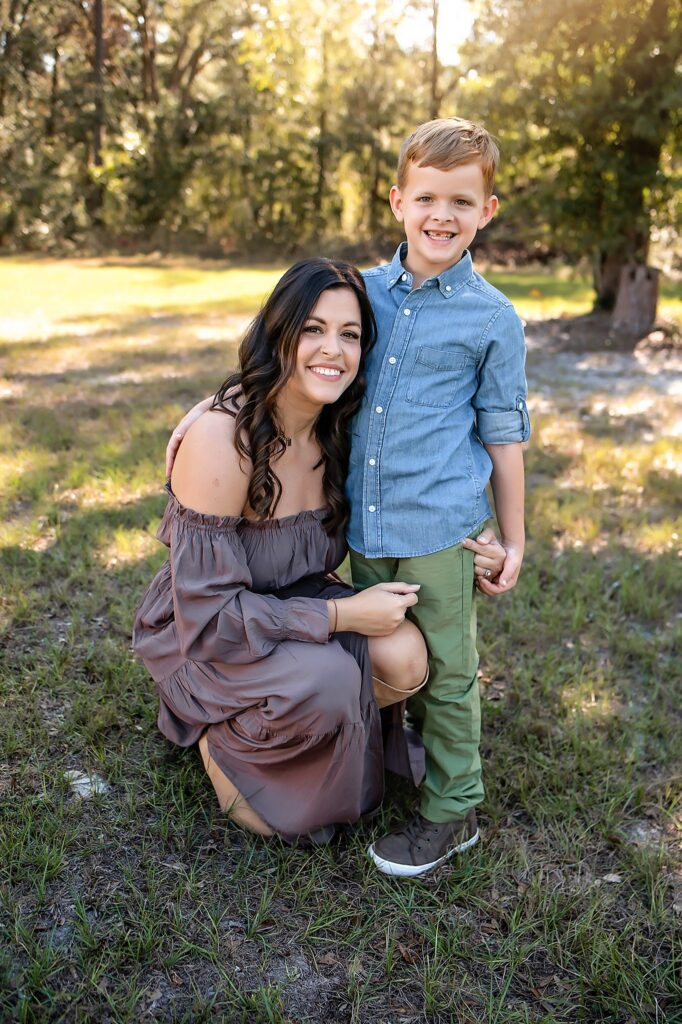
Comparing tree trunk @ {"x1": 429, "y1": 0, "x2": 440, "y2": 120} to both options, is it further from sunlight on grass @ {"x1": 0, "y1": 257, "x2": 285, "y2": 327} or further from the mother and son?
the mother and son

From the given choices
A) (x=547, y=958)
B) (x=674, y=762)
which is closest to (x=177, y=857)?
(x=547, y=958)

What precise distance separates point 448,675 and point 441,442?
59 cm

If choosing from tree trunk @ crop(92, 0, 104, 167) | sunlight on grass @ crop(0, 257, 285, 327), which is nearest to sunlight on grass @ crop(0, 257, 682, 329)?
sunlight on grass @ crop(0, 257, 285, 327)

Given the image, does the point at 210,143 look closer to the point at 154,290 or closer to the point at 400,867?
the point at 154,290

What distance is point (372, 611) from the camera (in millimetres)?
2111

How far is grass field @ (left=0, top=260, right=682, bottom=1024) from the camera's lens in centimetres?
180

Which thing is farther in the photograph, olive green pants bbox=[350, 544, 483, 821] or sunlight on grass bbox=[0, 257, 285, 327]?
sunlight on grass bbox=[0, 257, 285, 327]

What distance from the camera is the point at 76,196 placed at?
19.7m

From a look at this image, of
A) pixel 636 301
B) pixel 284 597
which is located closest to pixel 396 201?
pixel 284 597

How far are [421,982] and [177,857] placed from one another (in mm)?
633

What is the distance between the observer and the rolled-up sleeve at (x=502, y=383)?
2.11m

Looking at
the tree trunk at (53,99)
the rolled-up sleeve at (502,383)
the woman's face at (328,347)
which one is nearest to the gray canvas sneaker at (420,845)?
the rolled-up sleeve at (502,383)

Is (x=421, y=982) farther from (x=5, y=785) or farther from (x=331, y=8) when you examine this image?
(x=331, y=8)

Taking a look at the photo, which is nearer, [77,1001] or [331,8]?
[77,1001]
